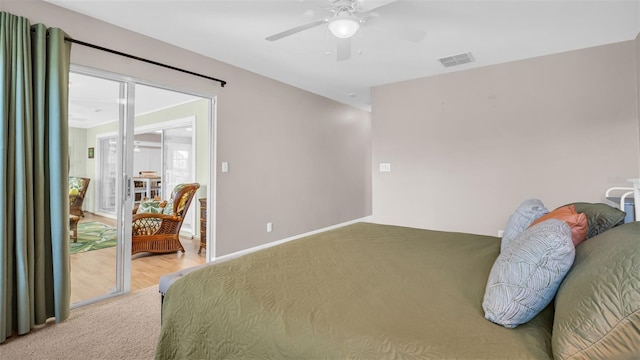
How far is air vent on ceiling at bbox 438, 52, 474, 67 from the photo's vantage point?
11.6ft

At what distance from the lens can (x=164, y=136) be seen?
450cm

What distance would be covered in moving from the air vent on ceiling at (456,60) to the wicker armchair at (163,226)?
3469 millimetres

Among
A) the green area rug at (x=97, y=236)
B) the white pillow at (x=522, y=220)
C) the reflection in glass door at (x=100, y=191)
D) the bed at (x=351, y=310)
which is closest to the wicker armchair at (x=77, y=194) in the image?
the reflection in glass door at (x=100, y=191)

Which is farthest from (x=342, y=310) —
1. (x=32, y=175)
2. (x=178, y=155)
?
(x=178, y=155)

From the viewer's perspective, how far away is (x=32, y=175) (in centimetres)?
217

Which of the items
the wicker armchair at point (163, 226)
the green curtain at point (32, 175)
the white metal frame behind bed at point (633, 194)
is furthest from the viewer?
the wicker armchair at point (163, 226)

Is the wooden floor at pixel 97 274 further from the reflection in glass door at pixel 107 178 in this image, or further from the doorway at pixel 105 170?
the reflection in glass door at pixel 107 178

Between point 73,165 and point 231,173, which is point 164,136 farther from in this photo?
point 73,165

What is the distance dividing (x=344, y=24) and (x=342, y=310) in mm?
1853

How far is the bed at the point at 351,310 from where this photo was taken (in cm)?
89

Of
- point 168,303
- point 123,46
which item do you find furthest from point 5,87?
point 168,303

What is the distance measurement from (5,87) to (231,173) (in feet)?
6.96

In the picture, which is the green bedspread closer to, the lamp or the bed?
the bed

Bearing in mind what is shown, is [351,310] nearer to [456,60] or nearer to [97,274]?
[97,274]
